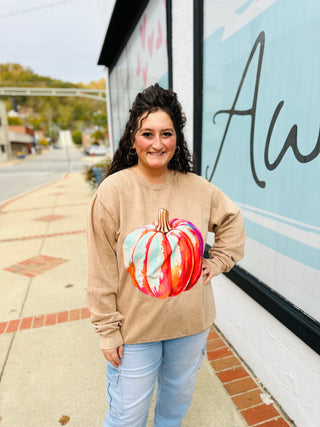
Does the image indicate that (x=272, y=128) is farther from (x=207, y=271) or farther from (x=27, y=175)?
(x=27, y=175)

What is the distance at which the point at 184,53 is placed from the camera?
2.90 m

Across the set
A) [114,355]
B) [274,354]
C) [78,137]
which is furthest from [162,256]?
[78,137]

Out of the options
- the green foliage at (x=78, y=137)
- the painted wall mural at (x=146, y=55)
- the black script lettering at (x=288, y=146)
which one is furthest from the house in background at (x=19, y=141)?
the black script lettering at (x=288, y=146)

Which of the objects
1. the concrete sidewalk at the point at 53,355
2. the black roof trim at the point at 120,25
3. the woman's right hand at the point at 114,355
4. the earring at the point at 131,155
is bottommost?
the concrete sidewalk at the point at 53,355

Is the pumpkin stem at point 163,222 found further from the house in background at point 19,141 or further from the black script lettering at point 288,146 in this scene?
the house in background at point 19,141

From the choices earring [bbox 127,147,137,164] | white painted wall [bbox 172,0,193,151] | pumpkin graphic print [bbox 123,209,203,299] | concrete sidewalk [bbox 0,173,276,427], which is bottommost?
concrete sidewalk [bbox 0,173,276,427]

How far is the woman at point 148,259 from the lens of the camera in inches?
50.1

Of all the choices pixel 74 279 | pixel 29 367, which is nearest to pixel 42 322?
pixel 29 367

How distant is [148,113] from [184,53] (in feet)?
6.42

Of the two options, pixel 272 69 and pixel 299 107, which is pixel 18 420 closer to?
pixel 299 107

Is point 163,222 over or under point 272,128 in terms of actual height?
under

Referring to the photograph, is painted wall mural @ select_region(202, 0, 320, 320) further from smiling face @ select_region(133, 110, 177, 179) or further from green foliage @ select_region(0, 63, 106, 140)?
green foliage @ select_region(0, 63, 106, 140)

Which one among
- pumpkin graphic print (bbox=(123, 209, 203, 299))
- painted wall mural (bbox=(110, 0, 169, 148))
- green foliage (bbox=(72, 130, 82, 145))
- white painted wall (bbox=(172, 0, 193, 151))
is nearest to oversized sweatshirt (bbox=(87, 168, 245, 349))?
pumpkin graphic print (bbox=(123, 209, 203, 299))

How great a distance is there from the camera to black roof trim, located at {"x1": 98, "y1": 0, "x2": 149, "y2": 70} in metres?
4.32
